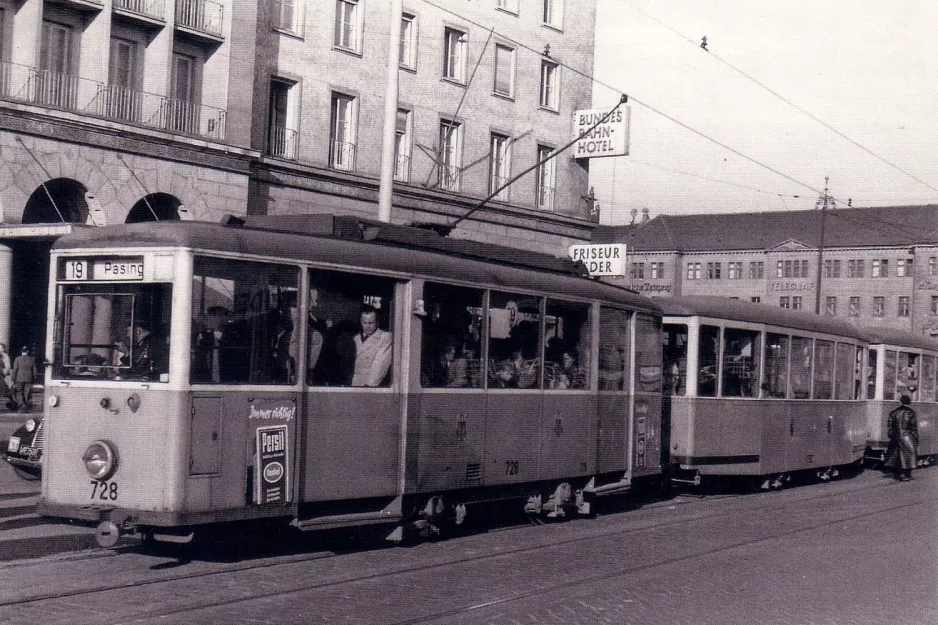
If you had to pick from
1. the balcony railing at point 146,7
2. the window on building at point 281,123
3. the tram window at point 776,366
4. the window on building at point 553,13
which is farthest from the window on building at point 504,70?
the tram window at point 776,366

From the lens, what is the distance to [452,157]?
112 ft

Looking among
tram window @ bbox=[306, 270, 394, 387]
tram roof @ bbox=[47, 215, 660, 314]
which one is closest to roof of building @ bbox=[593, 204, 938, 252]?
tram roof @ bbox=[47, 215, 660, 314]

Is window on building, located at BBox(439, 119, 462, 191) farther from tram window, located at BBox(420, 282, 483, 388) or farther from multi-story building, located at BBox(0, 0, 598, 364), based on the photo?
tram window, located at BBox(420, 282, 483, 388)

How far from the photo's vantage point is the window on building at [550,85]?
37.2 m

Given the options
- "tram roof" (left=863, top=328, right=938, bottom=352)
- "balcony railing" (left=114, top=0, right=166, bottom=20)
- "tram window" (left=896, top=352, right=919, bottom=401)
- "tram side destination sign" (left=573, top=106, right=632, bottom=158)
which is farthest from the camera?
"tram side destination sign" (left=573, top=106, right=632, bottom=158)

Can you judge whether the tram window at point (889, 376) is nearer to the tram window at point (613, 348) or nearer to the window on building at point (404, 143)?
the tram window at point (613, 348)

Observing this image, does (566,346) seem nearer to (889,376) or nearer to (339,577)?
(339,577)

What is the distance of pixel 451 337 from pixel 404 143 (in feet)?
69.3

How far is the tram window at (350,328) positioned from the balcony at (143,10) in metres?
15.7

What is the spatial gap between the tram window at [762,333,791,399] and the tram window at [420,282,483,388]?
326 inches

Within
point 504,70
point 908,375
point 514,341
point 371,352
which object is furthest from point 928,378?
point 371,352

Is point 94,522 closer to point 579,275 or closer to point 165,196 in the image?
point 579,275

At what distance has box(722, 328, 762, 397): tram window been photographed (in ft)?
60.3

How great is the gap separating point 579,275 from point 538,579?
17.7 ft
